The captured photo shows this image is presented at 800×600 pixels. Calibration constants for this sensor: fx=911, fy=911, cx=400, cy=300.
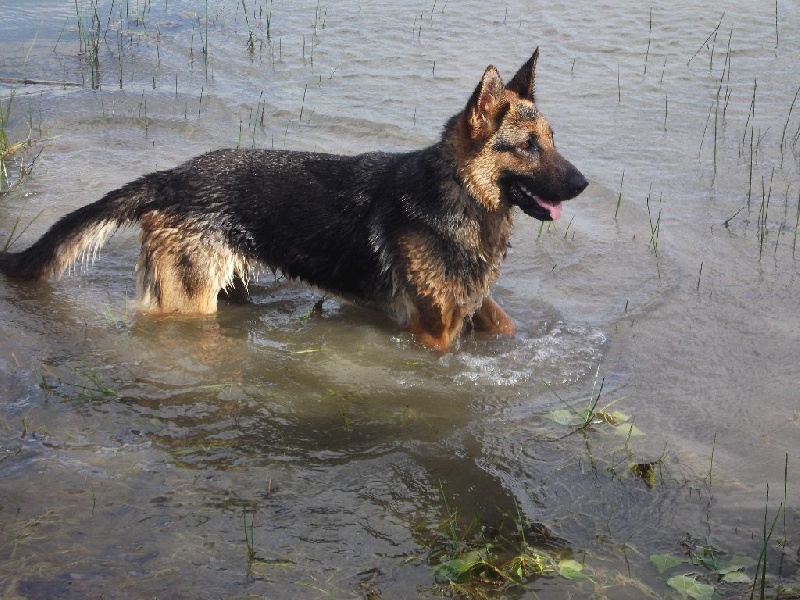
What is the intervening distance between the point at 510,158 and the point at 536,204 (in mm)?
325

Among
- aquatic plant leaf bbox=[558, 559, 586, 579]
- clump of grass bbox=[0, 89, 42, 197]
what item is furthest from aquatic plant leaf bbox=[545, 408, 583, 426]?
clump of grass bbox=[0, 89, 42, 197]

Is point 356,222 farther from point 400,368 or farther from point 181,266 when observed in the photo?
point 181,266

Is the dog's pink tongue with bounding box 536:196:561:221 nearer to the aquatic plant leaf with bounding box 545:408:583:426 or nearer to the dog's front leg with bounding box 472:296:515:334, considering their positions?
the dog's front leg with bounding box 472:296:515:334

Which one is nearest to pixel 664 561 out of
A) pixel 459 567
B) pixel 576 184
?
pixel 459 567

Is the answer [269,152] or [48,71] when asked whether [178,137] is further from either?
[269,152]

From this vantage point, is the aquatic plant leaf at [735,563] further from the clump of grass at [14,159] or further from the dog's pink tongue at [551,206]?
the clump of grass at [14,159]

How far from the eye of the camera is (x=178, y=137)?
9281 mm

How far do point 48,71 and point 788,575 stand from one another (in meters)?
9.97

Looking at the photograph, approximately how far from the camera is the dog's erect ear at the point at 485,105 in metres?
5.46

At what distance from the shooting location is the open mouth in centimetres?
561

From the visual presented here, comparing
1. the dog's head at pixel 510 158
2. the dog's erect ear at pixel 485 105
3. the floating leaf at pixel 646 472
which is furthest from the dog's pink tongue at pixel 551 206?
the floating leaf at pixel 646 472

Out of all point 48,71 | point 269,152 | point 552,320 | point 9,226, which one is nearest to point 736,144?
point 552,320

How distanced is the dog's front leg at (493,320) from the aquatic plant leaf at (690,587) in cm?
282

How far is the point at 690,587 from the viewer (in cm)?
346
